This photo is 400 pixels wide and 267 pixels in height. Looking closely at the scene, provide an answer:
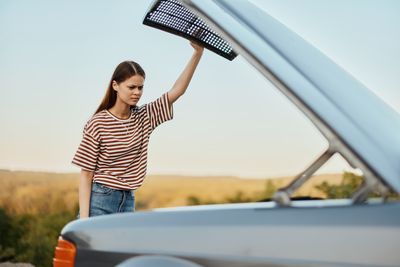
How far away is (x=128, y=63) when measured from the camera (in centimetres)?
468

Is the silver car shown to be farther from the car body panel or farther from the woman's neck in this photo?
the woman's neck

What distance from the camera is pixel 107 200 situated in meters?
4.40

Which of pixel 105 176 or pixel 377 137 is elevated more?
pixel 377 137

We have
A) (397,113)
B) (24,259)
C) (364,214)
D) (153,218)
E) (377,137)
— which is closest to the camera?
(364,214)

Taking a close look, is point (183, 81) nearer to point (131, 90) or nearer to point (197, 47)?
point (131, 90)

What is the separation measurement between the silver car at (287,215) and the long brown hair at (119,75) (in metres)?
2.35

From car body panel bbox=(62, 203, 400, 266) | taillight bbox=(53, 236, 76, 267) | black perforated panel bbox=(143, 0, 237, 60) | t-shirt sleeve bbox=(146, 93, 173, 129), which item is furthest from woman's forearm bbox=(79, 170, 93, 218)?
car body panel bbox=(62, 203, 400, 266)

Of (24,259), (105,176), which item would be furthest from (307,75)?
(24,259)

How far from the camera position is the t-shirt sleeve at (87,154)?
449 cm

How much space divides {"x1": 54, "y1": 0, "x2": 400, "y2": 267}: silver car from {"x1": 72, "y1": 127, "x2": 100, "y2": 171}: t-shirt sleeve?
215cm

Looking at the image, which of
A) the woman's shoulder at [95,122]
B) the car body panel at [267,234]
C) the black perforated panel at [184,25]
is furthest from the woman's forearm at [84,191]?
the car body panel at [267,234]

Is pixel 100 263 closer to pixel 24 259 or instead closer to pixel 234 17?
pixel 234 17

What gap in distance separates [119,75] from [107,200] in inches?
32.0

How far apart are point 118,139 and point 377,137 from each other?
268cm
